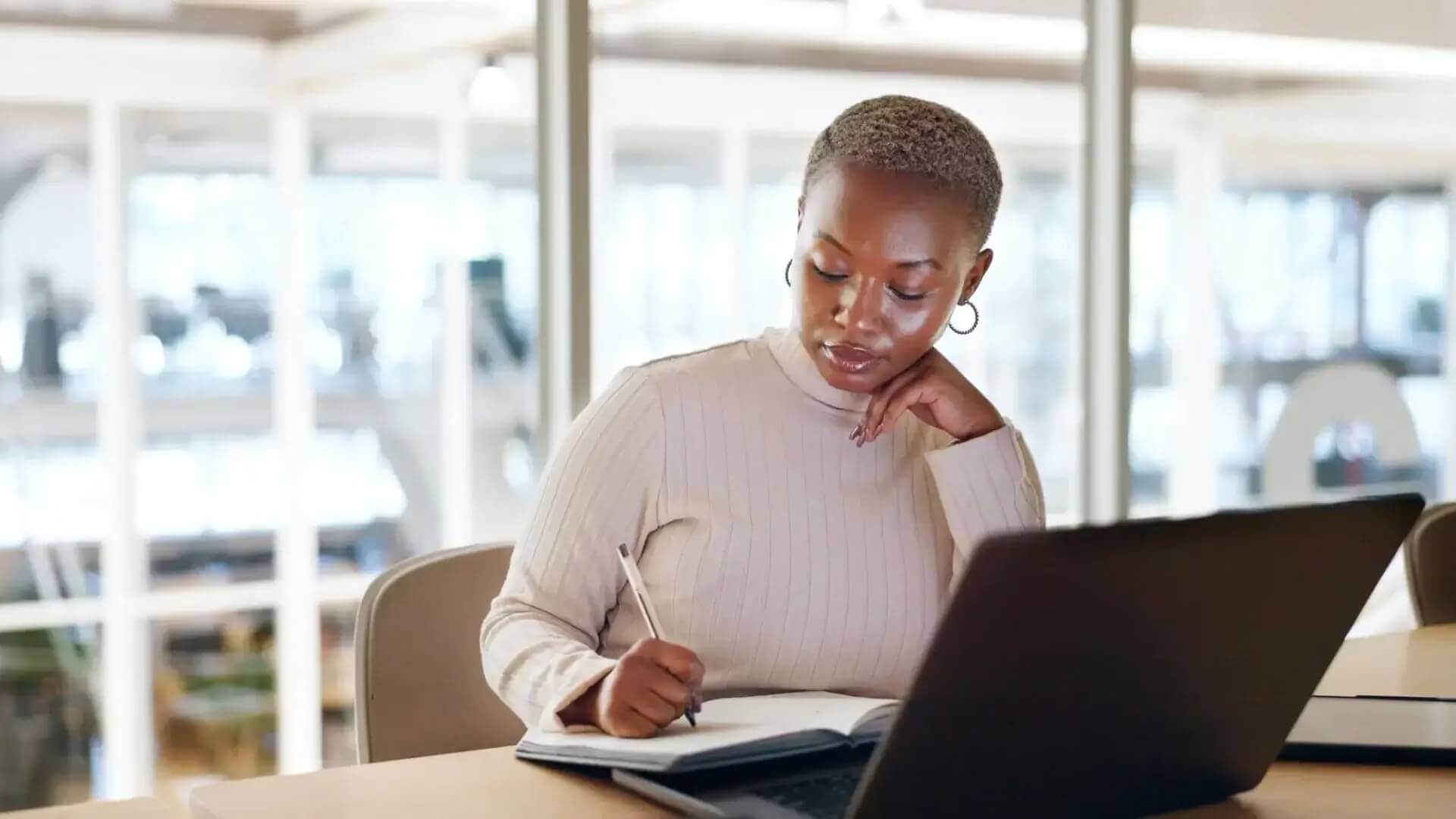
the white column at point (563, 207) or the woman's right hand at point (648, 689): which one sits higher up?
the white column at point (563, 207)

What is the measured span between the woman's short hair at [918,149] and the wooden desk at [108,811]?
812 mm

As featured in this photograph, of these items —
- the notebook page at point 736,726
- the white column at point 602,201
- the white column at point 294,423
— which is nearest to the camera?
the notebook page at point 736,726

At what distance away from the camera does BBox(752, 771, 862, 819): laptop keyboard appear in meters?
1.01

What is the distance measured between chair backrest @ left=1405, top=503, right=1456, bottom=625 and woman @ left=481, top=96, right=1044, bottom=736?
98 centimetres

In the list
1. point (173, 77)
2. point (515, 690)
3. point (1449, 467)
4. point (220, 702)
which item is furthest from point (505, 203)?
point (1449, 467)

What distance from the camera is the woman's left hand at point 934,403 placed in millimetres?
1532

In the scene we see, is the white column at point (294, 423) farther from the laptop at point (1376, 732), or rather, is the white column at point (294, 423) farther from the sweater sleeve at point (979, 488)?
the laptop at point (1376, 732)

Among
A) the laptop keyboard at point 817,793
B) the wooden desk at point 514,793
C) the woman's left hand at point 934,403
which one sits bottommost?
the wooden desk at point 514,793

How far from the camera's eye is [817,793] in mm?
1053

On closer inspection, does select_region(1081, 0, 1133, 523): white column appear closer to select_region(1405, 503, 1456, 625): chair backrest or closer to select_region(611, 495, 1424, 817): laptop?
select_region(1405, 503, 1456, 625): chair backrest

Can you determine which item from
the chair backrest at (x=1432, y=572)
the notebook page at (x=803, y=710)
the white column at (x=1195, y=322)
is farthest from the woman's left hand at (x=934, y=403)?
the white column at (x=1195, y=322)

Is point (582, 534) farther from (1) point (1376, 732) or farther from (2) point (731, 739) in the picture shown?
(1) point (1376, 732)

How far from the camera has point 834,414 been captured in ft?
5.18

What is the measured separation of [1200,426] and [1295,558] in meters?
2.70
